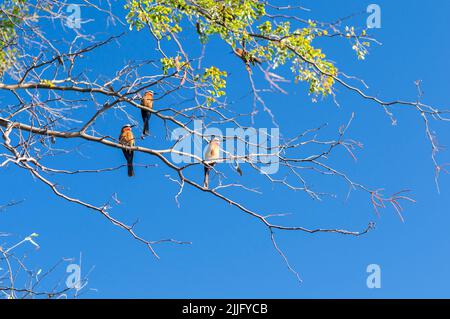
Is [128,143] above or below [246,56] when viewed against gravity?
below

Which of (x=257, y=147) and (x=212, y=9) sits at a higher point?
(x=212, y=9)

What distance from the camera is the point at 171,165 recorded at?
5590 mm

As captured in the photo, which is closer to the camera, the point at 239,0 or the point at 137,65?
the point at 137,65

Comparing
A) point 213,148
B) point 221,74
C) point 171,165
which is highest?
point 221,74

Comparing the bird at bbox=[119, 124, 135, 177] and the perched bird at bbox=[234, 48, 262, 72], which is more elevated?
the perched bird at bbox=[234, 48, 262, 72]

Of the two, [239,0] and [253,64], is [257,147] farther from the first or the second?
[239,0]

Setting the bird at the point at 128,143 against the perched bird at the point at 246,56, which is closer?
the bird at the point at 128,143

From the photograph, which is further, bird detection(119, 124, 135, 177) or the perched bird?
the perched bird

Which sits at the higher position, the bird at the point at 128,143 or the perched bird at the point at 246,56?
the perched bird at the point at 246,56
